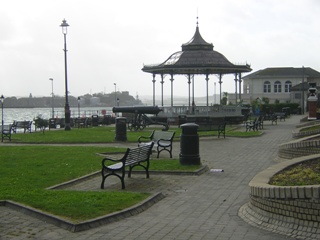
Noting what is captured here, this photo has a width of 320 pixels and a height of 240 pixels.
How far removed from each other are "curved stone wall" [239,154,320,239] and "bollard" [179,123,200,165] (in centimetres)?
591

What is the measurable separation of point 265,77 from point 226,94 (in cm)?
875

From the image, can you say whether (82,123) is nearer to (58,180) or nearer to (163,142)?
(163,142)

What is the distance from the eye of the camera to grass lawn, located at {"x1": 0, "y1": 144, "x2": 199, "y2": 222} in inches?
343

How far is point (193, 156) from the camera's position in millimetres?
14312

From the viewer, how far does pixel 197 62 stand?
41375 millimetres

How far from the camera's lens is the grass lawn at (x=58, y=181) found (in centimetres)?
872

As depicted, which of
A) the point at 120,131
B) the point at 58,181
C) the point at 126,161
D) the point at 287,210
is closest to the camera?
the point at 287,210

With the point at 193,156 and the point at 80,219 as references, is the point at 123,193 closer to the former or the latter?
the point at 80,219

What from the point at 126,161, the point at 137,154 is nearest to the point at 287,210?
the point at 126,161

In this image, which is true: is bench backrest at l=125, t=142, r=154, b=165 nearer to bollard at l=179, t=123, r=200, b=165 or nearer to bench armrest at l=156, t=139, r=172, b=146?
bollard at l=179, t=123, r=200, b=165

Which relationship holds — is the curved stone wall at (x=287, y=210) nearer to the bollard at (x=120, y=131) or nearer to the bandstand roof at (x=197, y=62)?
the bollard at (x=120, y=131)

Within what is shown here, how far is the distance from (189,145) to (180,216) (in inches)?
231

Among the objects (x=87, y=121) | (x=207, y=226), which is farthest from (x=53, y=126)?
(x=207, y=226)

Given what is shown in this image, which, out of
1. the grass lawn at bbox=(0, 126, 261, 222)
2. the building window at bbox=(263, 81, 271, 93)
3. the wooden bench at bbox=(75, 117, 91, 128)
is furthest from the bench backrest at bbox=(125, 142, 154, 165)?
the building window at bbox=(263, 81, 271, 93)
